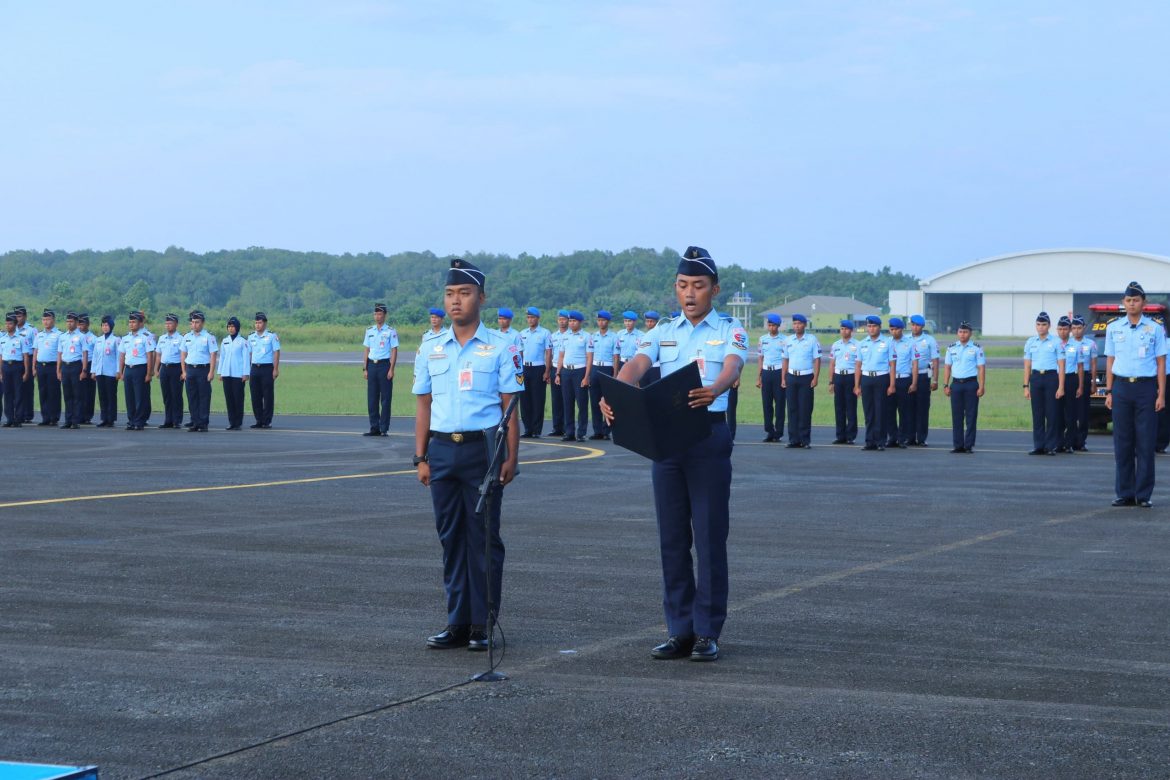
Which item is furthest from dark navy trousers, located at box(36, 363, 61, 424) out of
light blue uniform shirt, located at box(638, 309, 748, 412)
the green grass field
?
light blue uniform shirt, located at box(638, 309, 748, 412)

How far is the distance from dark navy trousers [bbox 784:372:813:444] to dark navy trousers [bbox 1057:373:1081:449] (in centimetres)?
384

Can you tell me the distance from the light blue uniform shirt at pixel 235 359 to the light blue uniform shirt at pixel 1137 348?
16814 mm

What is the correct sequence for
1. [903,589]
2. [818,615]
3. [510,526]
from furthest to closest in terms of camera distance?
1. [510,526]
2. [903,589]
3. [818,615]

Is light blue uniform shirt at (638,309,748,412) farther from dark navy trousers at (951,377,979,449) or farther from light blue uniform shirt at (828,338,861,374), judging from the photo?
light blue uniform shirt at (828,338,861,374)

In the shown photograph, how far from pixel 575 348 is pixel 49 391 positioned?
11074 millimetres

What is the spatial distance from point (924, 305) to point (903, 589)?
96367mm

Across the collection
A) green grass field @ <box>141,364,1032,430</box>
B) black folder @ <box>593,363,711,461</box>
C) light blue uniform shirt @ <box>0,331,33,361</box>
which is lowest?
green grass field @ <box>141,364,1032,430</box>

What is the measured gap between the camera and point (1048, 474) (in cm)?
1736

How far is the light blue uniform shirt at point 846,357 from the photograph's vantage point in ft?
75.7

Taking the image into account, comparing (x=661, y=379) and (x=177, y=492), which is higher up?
(x=661, y=379)

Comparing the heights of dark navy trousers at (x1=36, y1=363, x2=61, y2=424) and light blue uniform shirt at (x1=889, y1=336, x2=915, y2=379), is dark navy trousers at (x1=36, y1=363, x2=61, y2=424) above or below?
below

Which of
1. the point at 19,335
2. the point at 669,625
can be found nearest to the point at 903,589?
the point at 669,625

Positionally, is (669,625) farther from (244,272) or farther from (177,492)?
(244,272)

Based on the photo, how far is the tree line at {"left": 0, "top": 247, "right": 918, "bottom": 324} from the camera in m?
118
